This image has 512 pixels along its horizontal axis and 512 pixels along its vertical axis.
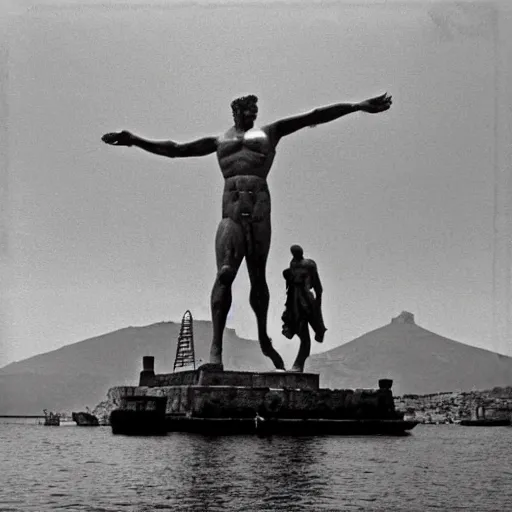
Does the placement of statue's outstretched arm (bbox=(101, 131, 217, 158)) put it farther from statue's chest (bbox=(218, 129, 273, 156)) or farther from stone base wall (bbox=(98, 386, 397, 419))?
stone base wall (bbox=(98, 386, 397, 419))

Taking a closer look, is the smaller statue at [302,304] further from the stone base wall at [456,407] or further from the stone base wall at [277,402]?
the stone base wall at [456,407]

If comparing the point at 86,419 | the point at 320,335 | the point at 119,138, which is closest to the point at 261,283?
the point at 320,335

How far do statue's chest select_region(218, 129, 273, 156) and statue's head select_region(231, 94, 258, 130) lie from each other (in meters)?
0.17

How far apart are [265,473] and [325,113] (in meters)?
8.51

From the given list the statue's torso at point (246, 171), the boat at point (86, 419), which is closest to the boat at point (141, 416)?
the statue's torso at point (246, 171)

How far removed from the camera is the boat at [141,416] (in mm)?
15633

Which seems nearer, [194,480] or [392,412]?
[194,480]

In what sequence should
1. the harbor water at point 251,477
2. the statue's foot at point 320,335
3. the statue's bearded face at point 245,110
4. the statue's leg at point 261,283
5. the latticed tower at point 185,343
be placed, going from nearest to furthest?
the harbor water at point 251,477 → the statue's bearded face at point 245,110 → the statue's leg at point 261,283 → the statue's foot at point 320,335 → the latticed tower at point 185,343

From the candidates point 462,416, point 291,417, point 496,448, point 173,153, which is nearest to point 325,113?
point 173,153

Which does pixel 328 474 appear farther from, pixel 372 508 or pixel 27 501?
pixel 27 501

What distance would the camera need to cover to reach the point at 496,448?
16781mm

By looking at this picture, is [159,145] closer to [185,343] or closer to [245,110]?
[245,110]

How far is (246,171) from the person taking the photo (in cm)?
1698

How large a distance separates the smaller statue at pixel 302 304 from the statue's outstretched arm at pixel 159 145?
224cm
